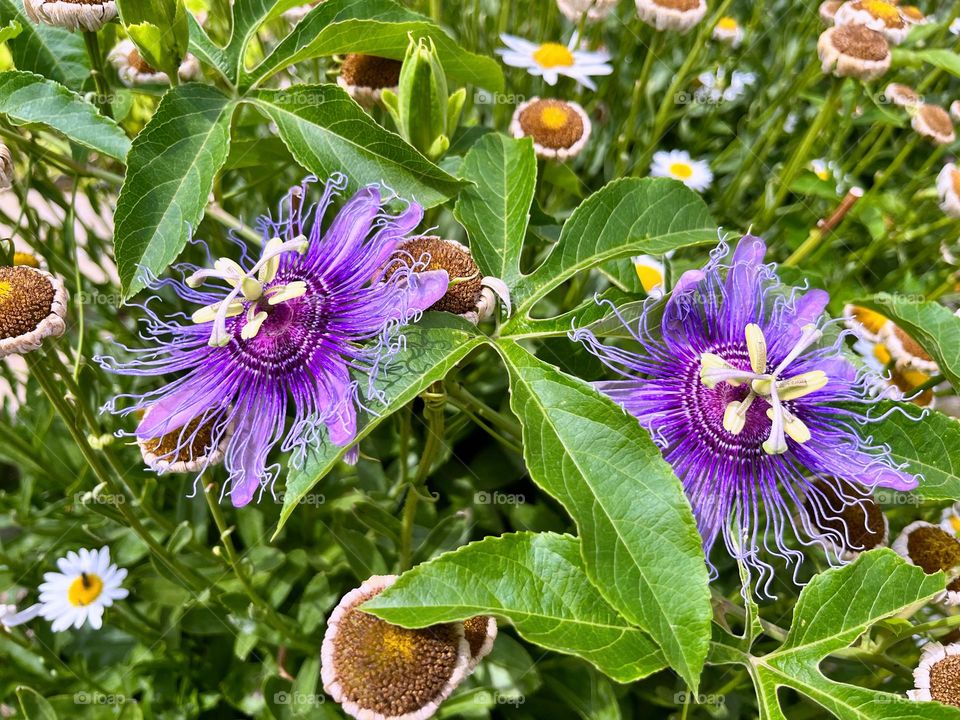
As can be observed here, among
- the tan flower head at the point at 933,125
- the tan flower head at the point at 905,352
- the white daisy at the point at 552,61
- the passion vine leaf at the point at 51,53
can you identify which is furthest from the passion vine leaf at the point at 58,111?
the tan flower head at the point at 933,125

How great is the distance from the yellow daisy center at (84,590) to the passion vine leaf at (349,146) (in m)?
0.72

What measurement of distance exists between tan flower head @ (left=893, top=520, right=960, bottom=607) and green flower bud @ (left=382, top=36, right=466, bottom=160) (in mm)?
756

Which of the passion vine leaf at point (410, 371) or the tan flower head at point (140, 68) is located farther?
the tan flower head at point (140, 68)

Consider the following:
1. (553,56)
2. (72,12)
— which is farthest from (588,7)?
(72,12)

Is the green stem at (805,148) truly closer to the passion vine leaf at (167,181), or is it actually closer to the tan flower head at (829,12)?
the tan flower head at (829,12)

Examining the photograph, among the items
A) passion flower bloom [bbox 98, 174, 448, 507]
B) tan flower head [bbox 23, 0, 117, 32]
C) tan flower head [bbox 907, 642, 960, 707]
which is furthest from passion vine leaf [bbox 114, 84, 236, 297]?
tan flower head [bbox 907, 642, 960, 707]

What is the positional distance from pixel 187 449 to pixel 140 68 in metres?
0.69

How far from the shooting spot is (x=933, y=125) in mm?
1528

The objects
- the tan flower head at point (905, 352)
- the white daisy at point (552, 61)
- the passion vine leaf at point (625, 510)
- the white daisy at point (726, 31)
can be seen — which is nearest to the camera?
the passion vine leaf at point (625, 510)

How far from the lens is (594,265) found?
89cm

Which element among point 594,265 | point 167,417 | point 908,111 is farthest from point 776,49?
point 167,417

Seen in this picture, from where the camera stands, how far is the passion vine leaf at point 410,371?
0.71 meters

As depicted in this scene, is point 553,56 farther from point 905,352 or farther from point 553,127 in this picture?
point 905,352

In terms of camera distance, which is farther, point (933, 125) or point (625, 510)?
point (933, 125)
